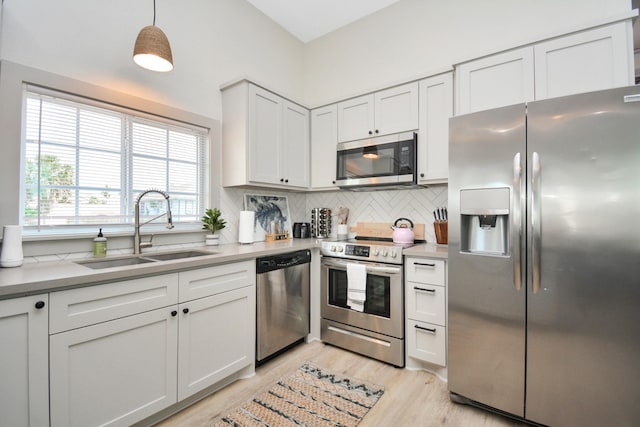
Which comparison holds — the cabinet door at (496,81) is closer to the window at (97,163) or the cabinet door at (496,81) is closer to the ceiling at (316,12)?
the ceiling at (316,12)

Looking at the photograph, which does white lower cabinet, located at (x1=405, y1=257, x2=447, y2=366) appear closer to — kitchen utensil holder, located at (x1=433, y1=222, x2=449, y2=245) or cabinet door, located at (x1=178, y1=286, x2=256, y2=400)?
kitchen utensil holder, located at (x1=433, y1=222, x2=449, y2=245)

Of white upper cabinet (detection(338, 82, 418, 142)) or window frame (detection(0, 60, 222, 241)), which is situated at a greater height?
white upper cabinet (detection(338, 82, 418, 142))

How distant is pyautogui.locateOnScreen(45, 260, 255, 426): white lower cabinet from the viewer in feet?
4.31

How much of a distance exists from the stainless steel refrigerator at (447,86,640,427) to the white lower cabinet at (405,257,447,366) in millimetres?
243

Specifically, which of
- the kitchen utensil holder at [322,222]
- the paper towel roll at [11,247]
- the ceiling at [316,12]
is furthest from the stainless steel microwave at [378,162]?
the paper towel roll at [11,247]

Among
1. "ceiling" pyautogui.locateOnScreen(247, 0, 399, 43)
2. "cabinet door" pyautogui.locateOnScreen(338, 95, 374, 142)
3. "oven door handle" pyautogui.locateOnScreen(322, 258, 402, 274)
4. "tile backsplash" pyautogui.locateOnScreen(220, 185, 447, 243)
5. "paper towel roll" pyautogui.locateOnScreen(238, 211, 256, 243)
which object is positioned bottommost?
"oven door handle" pyautogui.locateOnScreen(322, 258, 402, 274)

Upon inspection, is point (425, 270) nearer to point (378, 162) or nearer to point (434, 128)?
point (378, 162)

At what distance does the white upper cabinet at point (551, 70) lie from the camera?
1.80 metres

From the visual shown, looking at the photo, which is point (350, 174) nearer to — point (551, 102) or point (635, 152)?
point (551, 102)

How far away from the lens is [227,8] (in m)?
2.79

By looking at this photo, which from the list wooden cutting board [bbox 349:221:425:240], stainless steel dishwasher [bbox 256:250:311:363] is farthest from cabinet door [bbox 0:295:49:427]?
wooden cutting board [bbox 349:221:425:240]

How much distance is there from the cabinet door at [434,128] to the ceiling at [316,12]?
1291mm

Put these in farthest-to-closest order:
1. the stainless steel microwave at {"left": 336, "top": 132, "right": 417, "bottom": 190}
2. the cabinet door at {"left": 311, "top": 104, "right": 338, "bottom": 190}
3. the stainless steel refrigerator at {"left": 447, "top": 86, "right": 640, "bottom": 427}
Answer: the cabinet door at {"left": 311, "top": 104, "right": 338, "bottom": 190} → the stainless steel microwave at {"left": 336, "top": 132, "right": 417, "bottom": 190} → the stainless steel refrigerator at {"left": 447, "top": 86, "right": 640, "bottom": 427}

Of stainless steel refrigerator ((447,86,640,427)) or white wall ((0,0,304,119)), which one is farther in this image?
white wall ((0,0,304,119))
